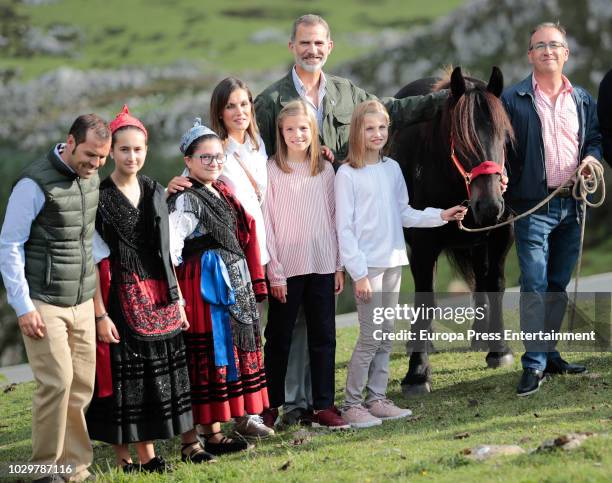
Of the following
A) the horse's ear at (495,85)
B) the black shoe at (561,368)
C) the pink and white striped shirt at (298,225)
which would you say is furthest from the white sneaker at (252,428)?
the horse's ear at (495,85)

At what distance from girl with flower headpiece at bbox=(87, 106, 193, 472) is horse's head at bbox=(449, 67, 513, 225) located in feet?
5.44

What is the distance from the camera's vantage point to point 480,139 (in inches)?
195

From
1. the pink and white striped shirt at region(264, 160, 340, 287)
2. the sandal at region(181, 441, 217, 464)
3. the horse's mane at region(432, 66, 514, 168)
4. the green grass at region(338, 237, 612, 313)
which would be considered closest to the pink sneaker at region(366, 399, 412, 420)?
the pink and white striped shirt at region(264, 160, 340, 287)

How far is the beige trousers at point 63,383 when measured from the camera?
12.8 feet

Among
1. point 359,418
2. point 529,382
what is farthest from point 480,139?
point 359,418

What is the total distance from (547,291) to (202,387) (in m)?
2.18

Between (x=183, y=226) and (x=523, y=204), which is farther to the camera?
(x=523, y=204)

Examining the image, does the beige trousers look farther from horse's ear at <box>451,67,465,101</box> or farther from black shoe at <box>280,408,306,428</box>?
horse's ear at <box>451,67,465,101</box>

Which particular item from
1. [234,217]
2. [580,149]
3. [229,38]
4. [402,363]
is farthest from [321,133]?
[229,38]

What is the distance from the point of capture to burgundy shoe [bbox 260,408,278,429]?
4852 millimetres

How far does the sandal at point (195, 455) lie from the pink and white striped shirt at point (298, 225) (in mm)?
Result: 904

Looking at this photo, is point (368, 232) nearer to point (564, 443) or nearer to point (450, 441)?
point (450, 441)

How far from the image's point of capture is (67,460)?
4129mm

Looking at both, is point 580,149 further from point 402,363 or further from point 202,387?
point 202,387
